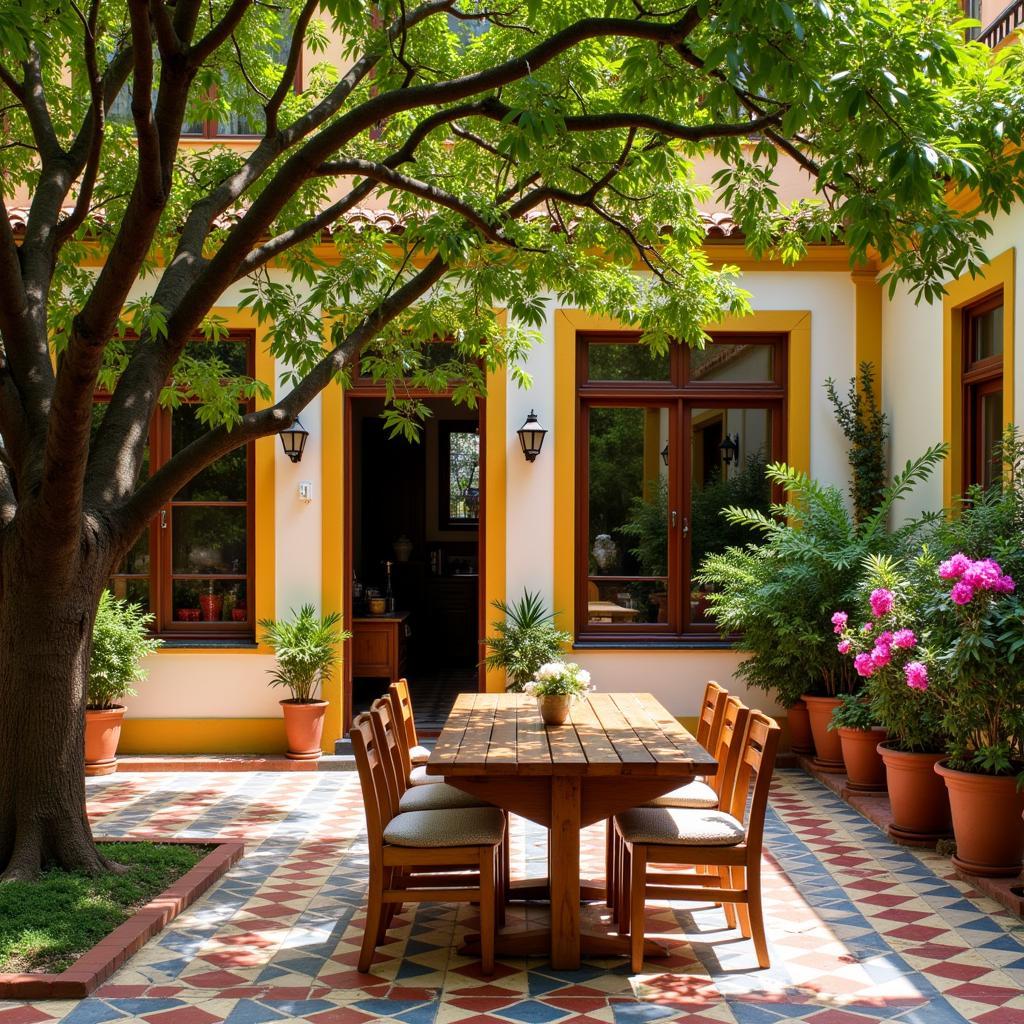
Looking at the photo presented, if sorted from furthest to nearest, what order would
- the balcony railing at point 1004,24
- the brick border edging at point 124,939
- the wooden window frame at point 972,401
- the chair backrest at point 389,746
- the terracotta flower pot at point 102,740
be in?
1. the terracotta flower pot at point 102,740
2. the wooden window frame at point 972,401
3. the balcony railing at point 1004,24
4. the chair backrest at point 389,746
5. the brick border edging at point 124,939

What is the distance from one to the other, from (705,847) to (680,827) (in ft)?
0.40

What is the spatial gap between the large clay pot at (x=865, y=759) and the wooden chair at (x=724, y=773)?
7.13ft

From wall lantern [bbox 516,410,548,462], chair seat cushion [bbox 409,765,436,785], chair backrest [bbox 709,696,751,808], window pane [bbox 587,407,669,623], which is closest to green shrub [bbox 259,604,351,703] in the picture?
wall lantern [bbox 516,410,548,462]

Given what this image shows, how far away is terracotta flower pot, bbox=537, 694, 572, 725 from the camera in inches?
192

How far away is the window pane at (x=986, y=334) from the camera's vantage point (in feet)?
22.6

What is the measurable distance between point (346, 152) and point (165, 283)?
62.0 inches

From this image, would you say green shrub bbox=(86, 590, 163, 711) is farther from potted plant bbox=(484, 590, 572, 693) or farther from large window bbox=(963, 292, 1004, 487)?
large window bbox=(963, 292, 1004, 487)

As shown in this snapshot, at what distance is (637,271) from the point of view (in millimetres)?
8531

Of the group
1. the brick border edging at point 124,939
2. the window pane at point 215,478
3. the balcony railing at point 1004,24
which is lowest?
the brick border edging at point 124,939

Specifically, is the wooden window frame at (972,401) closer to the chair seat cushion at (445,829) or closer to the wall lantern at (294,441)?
the chair seat cushion at (445,829)

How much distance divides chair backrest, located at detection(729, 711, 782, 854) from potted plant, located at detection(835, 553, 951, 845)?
126 centimetres

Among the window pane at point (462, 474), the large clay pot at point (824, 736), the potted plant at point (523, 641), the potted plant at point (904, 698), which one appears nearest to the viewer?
the potted plant at point (904, 698)

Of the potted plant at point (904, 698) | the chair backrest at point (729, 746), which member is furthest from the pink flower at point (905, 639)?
the chair backrest at point (729, 746)

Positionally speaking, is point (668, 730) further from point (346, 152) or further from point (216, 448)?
point (346, 152)
